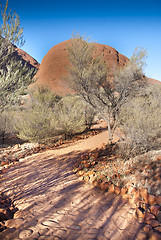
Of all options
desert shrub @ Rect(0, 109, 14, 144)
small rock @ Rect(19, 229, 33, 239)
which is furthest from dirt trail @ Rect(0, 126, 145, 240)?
desert shrub @ Rect(0, 109, 14, 144)

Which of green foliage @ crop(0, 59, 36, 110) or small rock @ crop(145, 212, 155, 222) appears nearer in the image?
small rock @ crop(145, 212, 155, 222)

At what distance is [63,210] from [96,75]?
5.56 m

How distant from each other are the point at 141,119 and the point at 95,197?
386 centimetres

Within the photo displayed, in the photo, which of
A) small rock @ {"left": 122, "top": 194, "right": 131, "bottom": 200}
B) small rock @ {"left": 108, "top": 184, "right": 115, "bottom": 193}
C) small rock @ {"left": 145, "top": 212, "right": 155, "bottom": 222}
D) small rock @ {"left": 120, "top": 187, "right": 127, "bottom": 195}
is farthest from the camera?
small rock @ {"left": 108, "top": 184, "right": 115, "bottom": 193}

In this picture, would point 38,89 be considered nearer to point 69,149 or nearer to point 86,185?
point 69,149

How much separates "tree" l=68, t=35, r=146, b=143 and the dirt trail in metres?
3.92

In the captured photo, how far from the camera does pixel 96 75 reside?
669cm

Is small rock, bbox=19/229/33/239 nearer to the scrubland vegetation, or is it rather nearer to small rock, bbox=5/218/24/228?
small rock, bbox=5/218/24/228

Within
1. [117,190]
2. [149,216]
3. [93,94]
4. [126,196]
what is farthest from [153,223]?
[93,94]

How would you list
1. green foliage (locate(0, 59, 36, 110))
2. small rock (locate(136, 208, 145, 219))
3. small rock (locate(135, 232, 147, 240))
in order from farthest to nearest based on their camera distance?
1. green foliage (locate(0, 59, 36, 110))
2. small rock (locate(136, 208, 145, 219))
3. small rock (locate(135, 232, 147, 240))

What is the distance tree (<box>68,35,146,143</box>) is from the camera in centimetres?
649

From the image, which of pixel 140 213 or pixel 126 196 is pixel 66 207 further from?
pixel 140 213

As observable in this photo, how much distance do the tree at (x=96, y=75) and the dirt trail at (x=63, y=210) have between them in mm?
3919

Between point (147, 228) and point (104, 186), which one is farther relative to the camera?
point (104, 186)
